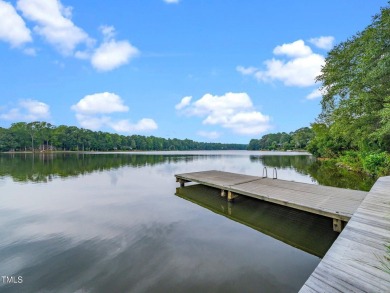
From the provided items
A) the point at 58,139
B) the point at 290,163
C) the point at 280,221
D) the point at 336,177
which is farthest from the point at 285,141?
the point at 280,221

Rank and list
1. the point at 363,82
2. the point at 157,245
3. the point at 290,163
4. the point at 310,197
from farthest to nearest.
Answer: the point at 290,163 → the point at 363,82 → the point at 310,197 → the point at 157,245

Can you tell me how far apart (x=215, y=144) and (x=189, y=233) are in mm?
166743

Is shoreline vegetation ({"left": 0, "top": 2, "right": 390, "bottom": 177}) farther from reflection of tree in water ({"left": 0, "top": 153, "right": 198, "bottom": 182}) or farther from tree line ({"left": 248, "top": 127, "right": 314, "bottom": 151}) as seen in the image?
tree line ({"left": 248, "top": 127, "right": 314, "bottom": 151})

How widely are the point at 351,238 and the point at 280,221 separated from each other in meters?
3.70

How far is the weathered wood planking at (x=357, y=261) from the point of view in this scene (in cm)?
273

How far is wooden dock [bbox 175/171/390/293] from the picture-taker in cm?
280

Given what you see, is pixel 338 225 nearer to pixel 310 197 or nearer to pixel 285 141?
pixel 310 197

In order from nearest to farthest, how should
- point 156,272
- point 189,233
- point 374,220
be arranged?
point 156,272, point 374,220, point 189,233

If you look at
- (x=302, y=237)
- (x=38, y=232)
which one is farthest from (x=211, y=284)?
(x=38, y=232)

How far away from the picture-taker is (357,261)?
129 inches

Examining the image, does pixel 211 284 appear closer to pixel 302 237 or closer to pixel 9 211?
pixel 302 237

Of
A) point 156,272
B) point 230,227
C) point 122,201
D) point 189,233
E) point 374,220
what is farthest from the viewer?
point 122,201

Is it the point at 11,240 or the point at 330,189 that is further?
the point at 330,189

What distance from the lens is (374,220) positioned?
4906mm
